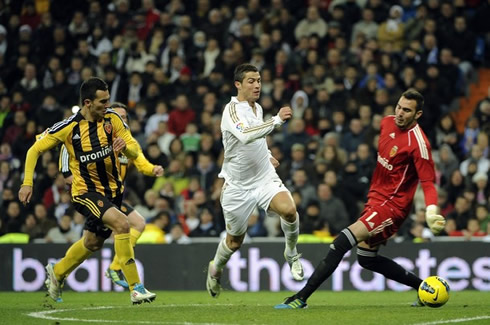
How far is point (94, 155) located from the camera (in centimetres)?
1155

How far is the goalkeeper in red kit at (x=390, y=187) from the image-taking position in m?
10.9

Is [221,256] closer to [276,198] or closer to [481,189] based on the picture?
[276,198]

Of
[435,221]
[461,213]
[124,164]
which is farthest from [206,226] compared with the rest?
[435,221]

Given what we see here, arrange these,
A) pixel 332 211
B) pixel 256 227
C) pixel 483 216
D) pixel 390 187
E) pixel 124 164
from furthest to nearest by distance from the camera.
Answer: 1. pixel 256 227
2. pixel 332 211
3. pixel 483 216
4. pixel 124 164
5. pixel 390 187

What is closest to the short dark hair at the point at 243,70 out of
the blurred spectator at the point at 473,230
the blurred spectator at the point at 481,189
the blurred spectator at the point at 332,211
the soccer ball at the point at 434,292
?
the soccer ball at the point at 434,292

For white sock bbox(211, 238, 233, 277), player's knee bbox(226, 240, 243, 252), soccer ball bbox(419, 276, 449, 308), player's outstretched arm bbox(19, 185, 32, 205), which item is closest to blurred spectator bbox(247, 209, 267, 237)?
white sock bbox(211, 238, 233, 277)

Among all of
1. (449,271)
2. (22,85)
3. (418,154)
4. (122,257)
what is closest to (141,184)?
(22,85)

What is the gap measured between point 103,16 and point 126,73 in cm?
221

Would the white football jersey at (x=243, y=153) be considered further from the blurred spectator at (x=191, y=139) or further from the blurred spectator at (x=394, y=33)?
the blurred spectator at (x=394, y=33)

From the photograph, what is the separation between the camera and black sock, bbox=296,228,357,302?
426 inches

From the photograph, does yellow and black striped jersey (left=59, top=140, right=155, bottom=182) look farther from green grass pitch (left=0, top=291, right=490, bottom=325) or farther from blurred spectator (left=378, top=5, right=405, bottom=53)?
blurred spectator (left=378, top=5, right=405, bottom=53)

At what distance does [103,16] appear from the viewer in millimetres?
23625

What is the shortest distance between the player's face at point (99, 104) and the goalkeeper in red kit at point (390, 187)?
286cm

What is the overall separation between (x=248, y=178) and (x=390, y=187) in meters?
1.69
